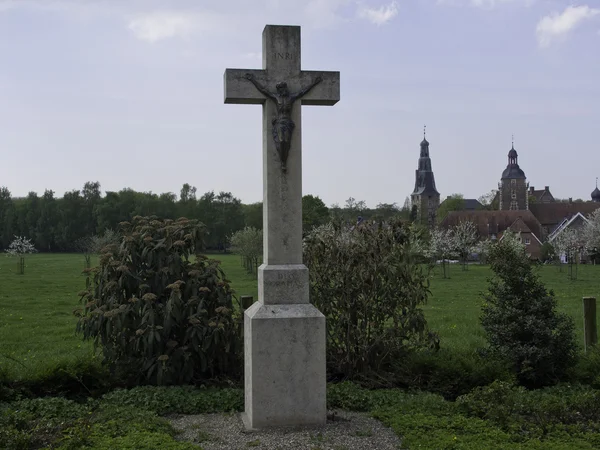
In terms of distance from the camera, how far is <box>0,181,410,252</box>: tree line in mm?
67812

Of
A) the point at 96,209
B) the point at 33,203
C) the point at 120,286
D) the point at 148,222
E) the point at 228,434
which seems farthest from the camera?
the point at 33,203

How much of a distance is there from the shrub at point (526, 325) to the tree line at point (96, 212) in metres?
54.9

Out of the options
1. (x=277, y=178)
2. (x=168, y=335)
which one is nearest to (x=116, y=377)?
(x=168, y=335)

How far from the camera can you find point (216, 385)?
24.7 ft

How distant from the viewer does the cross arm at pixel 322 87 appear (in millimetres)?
6453

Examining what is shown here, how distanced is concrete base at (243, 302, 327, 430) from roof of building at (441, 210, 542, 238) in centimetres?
7060

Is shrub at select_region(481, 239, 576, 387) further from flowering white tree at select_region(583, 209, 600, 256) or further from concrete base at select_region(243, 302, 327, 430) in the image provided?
flowering white tree at select_region(583, 209, 600, 256)

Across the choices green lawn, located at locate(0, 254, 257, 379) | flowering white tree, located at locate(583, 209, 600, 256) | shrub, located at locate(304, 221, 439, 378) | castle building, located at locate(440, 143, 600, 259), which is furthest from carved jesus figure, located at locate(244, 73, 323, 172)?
castle building, located at locate(440, 143, 600, 259)

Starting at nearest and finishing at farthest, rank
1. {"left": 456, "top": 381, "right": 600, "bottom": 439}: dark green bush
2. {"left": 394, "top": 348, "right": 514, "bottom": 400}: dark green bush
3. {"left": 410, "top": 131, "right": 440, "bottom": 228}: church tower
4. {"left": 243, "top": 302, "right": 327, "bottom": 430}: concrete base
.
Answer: {"left": 456, "top": 381, "right": 600, "bottom": 439}: dark green bush < {"left": 243, "top": 302, "right": 327, "bottom": 430}: concrete base < {"left": 394, "top": 348, "right": 514, "bottom": 400}: dark green bush < {"left": 410, "top": 131, "right": 440, "bottom": 228}: church tower

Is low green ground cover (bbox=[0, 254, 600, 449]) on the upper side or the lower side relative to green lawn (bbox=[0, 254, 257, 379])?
upper

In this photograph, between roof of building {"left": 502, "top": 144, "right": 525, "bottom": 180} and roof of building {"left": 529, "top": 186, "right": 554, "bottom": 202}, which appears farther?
roof of building {"left": 529, "top": 186, "right": 554, "bottom": 202}

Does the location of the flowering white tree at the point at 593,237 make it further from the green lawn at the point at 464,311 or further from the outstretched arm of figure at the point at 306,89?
the outstretched arm of figure at the point at 306,89

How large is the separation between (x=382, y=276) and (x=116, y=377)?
3.69m

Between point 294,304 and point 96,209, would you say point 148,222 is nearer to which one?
point 294,304
